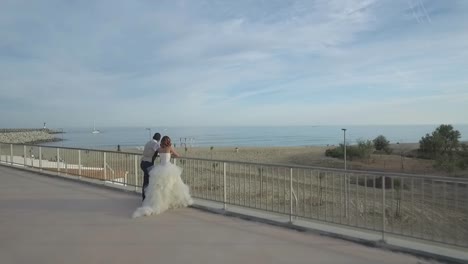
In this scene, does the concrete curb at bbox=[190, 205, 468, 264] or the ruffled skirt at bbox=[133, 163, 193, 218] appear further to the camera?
the ruffled skirt at bbox=[133, 163, 193, 218]

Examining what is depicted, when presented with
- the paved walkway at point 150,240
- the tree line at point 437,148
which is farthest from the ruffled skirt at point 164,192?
the tree line at point 437,148

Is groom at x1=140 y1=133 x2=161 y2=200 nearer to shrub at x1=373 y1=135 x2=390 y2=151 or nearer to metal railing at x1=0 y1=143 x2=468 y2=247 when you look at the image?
metal railing at x1=0 y1=143 x2=468 y2=247

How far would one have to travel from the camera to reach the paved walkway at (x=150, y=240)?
5.18 metres

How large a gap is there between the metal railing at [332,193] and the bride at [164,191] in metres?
0.81

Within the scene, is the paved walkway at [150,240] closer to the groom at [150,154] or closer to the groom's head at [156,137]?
the groom at [150,154]

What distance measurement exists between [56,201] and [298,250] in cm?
609

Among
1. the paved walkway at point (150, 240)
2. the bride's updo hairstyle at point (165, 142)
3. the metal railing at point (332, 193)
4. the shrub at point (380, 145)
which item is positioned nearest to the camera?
the paved walkway at point (150, 240)

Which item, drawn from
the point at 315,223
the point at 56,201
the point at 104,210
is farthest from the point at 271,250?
the point at 56,201

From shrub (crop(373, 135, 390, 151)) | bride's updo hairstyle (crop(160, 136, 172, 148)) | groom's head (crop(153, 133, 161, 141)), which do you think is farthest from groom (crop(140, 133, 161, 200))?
shrub (crop(373, 135, 390, 151))

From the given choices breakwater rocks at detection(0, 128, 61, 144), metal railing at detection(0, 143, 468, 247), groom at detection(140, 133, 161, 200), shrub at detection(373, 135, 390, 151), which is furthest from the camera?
breakwater rocks at detection(0, 128, 61, 144)

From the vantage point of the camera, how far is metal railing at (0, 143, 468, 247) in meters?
6.28

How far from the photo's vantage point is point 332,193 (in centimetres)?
987

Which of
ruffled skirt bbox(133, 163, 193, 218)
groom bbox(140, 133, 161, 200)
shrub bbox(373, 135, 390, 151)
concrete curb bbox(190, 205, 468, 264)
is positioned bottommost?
shrub bbox(373, 135, 390, 151)

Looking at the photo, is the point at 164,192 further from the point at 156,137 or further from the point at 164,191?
the point at 156,137
